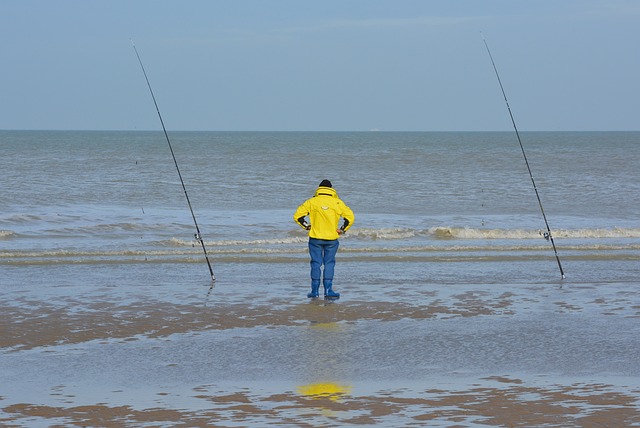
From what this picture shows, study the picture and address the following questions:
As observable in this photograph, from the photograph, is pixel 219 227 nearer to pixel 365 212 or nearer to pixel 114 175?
pixel 365 212

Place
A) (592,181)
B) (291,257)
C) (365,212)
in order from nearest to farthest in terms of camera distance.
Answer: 1. (291,257)
2. (365,212)
3. (592,181)

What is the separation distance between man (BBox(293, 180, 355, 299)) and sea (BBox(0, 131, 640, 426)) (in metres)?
0.40

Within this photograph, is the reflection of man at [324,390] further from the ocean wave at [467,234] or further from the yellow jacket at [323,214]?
the ocean wave at [467,234]

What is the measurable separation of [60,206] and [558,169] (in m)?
25.6

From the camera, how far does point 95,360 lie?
783 centimetres

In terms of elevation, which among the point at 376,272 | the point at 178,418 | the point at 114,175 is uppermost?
the point at 114,175

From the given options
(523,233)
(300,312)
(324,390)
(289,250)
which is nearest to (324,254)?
(300,312)

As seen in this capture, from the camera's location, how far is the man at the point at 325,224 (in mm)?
10594

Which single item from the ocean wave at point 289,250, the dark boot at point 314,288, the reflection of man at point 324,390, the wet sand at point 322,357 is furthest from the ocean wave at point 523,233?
the reflection of man at point 324,390

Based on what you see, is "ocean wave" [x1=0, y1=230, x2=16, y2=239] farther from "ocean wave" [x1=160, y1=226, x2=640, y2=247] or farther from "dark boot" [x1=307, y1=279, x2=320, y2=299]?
"dark boot" [x1=307, y1=279, x2=320, y2=299]

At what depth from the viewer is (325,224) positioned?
10.6 metres

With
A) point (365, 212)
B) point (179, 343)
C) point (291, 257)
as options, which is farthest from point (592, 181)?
point (179, 343)

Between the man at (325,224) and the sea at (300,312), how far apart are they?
404 millimetres

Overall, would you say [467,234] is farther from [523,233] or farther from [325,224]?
[325,224]
